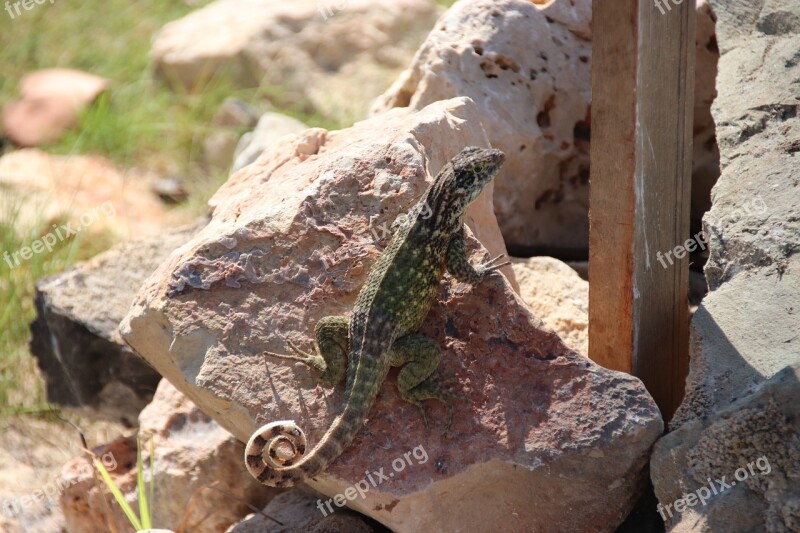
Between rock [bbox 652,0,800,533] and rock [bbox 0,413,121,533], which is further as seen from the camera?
rock [bbox 0,413,121,533]

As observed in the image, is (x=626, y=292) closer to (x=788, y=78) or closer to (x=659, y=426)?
(x=659, y=426)

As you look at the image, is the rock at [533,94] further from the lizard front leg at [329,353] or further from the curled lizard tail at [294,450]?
the curled lizard tail at [294,450]

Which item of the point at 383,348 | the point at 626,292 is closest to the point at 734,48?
the point at 626,292

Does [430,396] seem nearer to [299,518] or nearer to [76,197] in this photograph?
[299,518]

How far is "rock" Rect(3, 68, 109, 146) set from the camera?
29.8ft

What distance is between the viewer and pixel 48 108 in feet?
30.3

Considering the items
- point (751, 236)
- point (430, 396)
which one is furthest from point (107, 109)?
point (751, 236)

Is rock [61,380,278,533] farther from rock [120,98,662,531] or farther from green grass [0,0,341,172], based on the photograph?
green grass [0,0,341,172]

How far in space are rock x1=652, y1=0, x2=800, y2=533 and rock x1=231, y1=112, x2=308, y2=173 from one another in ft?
12.3

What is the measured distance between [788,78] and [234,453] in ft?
11.8

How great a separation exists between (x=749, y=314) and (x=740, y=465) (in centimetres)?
74

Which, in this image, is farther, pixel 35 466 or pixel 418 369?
pixel 35 466

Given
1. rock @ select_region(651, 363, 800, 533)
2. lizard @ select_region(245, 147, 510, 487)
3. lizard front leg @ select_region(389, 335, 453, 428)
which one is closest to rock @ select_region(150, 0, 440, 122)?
lizard @ select_region(245, 147, 510, 487)

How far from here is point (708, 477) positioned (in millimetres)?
3432
